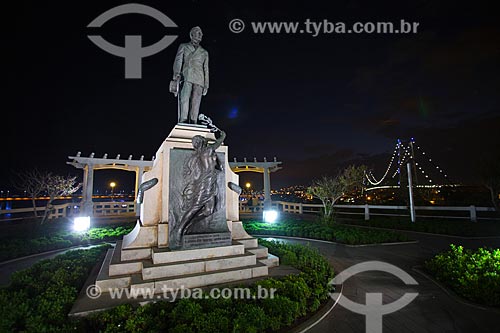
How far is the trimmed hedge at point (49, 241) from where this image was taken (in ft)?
22.1

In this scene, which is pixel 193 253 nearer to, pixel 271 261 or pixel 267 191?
pixel 271 261

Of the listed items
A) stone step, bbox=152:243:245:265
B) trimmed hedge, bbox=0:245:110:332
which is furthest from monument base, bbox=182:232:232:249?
trimmed hedge, bbox=0:245:110:332

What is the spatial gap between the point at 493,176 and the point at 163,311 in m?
14.9

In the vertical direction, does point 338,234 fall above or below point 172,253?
below

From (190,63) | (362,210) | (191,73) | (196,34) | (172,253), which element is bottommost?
(362,210)

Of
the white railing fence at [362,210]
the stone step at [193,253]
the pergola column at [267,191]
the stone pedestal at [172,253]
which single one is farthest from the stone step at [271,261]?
the pergola column at [267,191]

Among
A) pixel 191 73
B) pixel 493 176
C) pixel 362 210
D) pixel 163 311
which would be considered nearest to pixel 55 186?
pixel 191 73

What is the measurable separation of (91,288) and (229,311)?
2.58m

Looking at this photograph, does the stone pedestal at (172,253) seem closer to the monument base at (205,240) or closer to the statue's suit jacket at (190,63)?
the monument base at (205,240)

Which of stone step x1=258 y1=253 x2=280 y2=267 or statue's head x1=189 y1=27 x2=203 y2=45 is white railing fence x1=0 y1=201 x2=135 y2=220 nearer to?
statue's head x1=189 y1=27 x2=203 y2=45

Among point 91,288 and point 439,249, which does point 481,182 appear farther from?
point 91,288

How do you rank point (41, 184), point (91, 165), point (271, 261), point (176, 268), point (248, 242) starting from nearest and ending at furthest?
1. point (176, 268)
2. point (271, 261)
3. point (248, 242)
4. point (41, 184)
5. point (91, 165)

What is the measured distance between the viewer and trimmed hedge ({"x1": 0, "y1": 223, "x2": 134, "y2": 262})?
6742mm

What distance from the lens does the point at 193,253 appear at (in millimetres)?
4422
